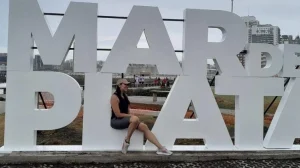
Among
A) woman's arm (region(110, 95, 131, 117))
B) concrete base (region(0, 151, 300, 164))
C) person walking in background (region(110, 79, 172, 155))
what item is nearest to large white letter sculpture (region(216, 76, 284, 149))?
concrete base (region(0, 151, 300, 164))

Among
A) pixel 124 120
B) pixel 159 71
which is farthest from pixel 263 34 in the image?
pixel 124 120

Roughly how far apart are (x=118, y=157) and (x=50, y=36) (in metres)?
2.27

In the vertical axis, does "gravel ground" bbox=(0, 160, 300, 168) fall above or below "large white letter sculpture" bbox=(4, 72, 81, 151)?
below

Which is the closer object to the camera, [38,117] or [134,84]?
[38,117]

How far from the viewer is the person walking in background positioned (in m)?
5.30

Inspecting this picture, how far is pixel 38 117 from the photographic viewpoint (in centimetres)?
539

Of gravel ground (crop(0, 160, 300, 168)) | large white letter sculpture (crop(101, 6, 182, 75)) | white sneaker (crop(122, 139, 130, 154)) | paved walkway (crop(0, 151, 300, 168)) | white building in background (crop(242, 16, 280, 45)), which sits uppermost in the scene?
white building in background (crop(242, 16, 280, 45))

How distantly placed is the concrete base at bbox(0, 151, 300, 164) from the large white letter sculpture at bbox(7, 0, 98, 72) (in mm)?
1388

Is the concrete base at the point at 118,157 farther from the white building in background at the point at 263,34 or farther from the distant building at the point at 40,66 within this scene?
the white building in background at the point at 263,34

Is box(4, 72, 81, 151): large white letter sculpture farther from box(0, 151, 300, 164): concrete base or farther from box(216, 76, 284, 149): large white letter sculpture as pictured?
box(216, 76, 284, 149): large white letter sculpture

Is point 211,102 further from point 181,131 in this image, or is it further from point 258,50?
point 258,50

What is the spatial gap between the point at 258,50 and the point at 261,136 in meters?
1.56

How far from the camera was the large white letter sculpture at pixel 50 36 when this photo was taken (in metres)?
5.34

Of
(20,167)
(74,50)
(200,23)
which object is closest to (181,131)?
(200,23)
